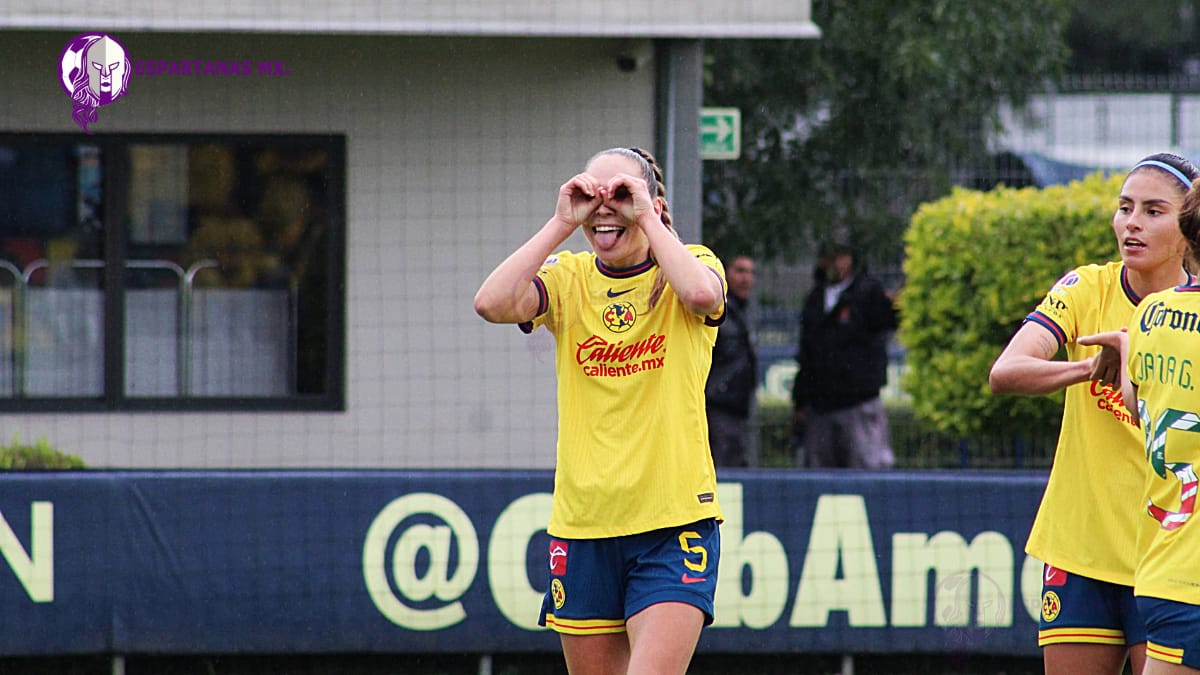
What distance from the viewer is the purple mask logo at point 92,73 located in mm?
9188

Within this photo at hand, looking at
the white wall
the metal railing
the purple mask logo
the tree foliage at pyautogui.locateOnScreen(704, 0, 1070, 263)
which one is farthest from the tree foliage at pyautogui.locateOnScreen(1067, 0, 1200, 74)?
the purple mask logo

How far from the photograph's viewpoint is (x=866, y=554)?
7.35m

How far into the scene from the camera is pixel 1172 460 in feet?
11.8

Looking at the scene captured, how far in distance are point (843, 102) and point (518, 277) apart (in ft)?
33.7

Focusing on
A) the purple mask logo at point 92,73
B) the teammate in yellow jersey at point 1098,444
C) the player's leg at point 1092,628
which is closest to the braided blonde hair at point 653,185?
the teammate in yellow jersey at point 1098,444

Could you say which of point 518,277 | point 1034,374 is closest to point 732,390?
point 518,277

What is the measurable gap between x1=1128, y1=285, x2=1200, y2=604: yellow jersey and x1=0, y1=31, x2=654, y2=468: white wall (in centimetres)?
614

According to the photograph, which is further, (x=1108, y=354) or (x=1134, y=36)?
(x=1134, y=36)

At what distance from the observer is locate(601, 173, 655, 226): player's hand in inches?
169

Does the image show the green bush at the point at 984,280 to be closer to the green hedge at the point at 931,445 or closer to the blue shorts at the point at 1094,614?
the green hedge at the point at 931,445

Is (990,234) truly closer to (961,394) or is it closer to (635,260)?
(961,394)

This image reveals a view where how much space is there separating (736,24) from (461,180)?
6.55 feet

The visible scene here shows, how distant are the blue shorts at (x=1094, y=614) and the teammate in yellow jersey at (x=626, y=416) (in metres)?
0.98

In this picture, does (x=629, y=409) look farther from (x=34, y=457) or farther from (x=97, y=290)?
(x=97, y=290)
